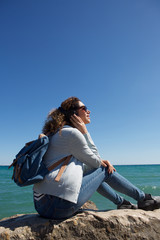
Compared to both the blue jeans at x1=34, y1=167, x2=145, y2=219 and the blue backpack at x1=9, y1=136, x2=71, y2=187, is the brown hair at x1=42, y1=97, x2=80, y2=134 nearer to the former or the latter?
the blue backpack at x1=9, y1=136, x2=71, y2=187

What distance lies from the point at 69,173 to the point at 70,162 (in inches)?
5.5

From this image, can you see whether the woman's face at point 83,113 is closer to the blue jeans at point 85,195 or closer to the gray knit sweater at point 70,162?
the gray knit sweater at point 70,162

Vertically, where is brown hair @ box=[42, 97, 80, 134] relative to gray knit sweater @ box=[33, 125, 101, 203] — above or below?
above

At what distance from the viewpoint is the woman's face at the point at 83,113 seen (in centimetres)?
262

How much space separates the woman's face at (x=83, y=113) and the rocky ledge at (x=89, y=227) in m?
1.28

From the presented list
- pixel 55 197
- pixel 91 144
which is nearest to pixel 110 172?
pixel 91 144

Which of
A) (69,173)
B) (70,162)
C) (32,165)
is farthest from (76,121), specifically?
→ (32,165)

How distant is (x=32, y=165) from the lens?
185 centimetres

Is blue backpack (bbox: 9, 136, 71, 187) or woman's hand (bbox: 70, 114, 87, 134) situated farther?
woman's hand (bbox: 70, 114, 87, 134)

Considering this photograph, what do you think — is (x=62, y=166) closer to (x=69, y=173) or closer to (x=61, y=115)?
(x=69, y=173)

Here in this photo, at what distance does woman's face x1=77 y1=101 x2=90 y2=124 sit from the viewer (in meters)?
2.62

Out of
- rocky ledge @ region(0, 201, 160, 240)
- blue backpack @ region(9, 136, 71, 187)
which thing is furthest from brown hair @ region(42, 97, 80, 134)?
rocky ledge @ region(0, 201, 160, 240)

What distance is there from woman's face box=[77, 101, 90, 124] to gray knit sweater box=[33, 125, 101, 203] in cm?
60

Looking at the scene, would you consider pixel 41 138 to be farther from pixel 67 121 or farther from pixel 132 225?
pixel 132 225
